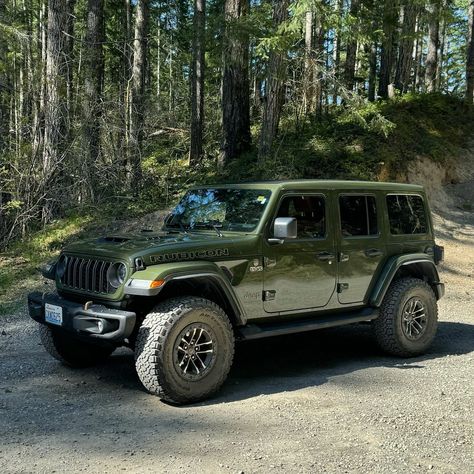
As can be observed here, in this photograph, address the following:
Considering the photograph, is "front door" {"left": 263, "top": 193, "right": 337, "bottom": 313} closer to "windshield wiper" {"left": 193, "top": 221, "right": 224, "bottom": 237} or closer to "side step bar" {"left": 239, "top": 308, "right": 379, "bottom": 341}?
"side step bar" {"left": 239, "top": 308, "right": 379, "bottom": 341}

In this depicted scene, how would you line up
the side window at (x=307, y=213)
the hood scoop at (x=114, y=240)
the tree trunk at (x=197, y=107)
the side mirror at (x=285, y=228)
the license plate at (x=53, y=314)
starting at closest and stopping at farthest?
the license plate at (x=53, y=314) < the side mirror at (x=285, y=228) < the hood scoop at (x=114, y=240) < the side window at (x=307, y=213) < the tree trunk at (x=197, y=107)

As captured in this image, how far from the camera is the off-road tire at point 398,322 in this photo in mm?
6672

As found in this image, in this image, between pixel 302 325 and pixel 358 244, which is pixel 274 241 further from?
pixel 358 244

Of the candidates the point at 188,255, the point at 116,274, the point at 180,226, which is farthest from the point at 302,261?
the point at 116,274

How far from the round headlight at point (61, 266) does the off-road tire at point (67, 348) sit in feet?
2.27

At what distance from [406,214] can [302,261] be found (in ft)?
6.66

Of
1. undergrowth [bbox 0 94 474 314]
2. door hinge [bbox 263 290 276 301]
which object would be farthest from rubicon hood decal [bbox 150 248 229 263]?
undergrowth [bbox 0 94 474 314]

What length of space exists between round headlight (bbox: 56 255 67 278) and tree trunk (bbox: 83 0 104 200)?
7.73m

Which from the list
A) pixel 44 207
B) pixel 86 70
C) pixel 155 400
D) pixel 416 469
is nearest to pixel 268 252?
pixel 155 400

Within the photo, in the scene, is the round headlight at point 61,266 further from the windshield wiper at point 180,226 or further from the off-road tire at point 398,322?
the off-road tire at point 398,322

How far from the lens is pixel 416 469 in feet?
12.7

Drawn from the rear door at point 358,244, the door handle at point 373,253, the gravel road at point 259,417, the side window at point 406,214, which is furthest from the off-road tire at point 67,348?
the side window at point 406,214

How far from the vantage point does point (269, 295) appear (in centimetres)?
569

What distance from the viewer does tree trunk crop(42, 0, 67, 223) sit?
1269 cm
